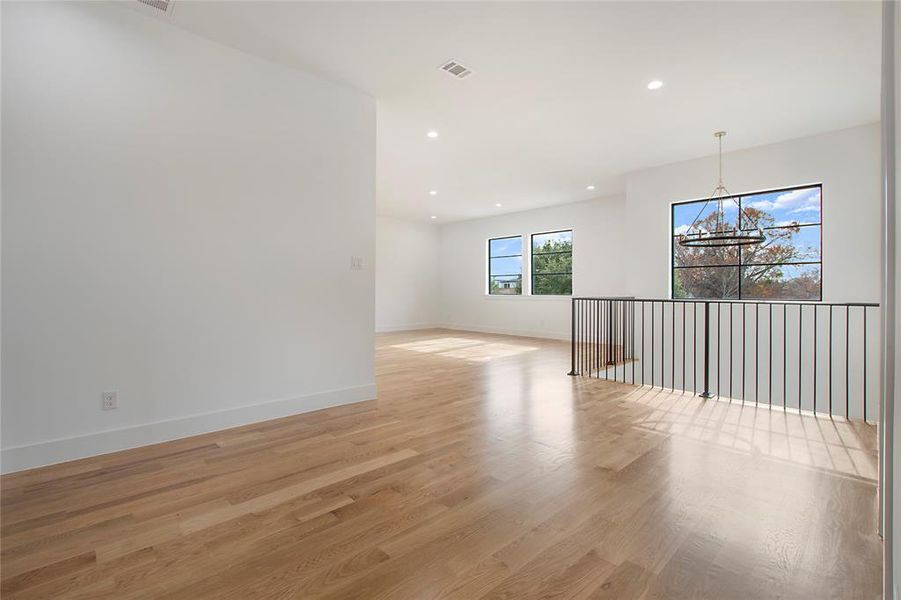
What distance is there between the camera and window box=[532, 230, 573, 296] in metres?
8.95

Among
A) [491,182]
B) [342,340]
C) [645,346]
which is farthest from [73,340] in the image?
[645,346]

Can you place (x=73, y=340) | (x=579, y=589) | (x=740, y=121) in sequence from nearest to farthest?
(x=579, y=589), (x=73, y=340), (x=740, y=121)

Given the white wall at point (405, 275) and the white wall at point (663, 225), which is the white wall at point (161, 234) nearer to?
the white wall at point (663, 225)

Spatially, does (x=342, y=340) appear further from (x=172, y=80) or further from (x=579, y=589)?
(x=579, y=589)

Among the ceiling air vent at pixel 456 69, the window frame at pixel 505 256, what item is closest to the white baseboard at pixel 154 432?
the ceiling air vent at pixel 456 69

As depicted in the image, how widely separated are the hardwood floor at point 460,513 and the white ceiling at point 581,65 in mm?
2853

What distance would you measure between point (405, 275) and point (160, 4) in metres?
8.26

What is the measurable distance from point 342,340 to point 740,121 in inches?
186

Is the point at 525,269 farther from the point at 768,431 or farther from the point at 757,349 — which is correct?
the point at 768,431

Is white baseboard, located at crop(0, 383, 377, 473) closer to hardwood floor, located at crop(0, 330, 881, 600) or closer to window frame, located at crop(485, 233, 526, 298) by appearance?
hardwood floor, located at crop(0, 330, 881, 600)

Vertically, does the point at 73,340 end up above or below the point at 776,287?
below

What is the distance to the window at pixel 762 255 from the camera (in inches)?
206

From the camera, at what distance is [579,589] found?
1410 millimetres

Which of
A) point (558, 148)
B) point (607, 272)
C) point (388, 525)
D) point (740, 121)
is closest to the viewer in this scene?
point (388, 525)
